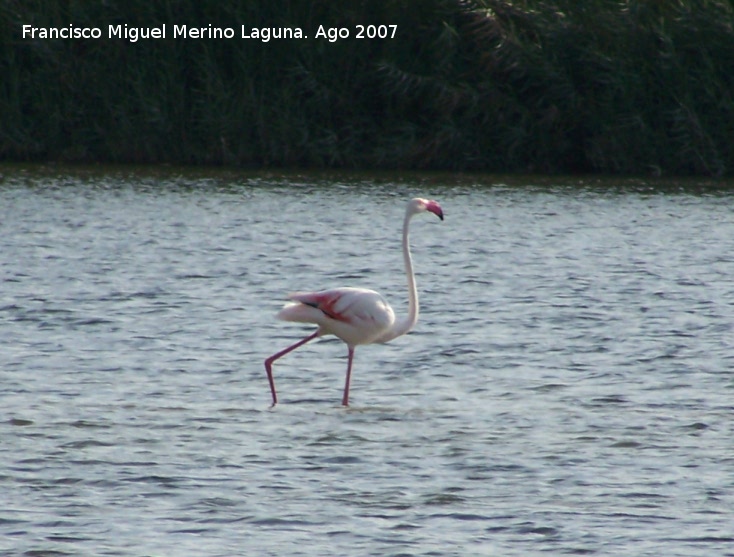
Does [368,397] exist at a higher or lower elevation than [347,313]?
lower

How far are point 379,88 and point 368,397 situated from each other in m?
15.7

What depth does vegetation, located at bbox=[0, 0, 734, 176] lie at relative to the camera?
22.5m

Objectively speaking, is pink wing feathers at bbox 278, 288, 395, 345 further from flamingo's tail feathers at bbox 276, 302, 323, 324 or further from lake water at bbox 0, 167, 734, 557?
lake water at bbox 0, 167, 734, 557

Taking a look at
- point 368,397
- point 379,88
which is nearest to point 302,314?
point 368,397

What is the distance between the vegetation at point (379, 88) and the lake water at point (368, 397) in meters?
5.67

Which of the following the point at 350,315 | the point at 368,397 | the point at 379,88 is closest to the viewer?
the point at 350,315

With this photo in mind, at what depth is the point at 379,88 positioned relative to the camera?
23656 mm

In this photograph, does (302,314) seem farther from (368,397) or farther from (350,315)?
(368,397)

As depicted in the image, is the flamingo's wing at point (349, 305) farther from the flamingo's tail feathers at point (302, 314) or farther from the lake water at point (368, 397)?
the lake water at point (368, 397)

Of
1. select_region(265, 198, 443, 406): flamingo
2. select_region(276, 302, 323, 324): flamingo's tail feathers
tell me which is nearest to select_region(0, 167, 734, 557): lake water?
select_region(265, 198, 443, 406): flamingo

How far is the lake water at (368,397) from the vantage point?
591cm

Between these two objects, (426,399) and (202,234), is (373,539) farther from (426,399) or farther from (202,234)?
(202,234)

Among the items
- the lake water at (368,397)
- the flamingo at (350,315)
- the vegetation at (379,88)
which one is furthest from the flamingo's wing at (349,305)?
the vegetation at (379,88)

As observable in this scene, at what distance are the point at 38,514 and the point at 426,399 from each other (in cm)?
303
